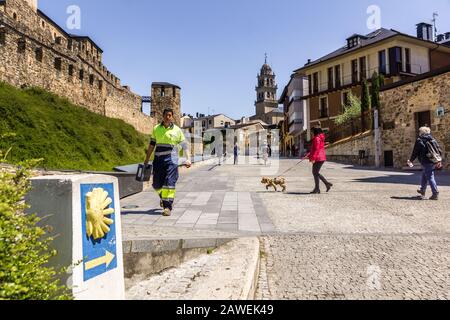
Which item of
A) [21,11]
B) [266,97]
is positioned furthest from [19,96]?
[266,97]

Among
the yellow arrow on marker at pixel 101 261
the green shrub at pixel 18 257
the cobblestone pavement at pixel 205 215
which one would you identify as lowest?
the cobblestone pavement at pixel 205 215

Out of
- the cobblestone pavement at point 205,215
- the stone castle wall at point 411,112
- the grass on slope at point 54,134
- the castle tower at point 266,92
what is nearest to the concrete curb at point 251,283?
the cobblestone pavement at point 205,215

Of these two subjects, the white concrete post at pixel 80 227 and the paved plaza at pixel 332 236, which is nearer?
the white concrete post at pixel 80 227

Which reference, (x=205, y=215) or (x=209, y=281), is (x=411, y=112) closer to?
(x=205, y=215)

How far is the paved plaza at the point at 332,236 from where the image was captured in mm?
2508

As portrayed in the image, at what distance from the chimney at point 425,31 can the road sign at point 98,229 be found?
46.5 m

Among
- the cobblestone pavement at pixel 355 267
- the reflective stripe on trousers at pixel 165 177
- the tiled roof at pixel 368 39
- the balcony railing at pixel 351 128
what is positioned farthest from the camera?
the tiled roof at pixel 368 39

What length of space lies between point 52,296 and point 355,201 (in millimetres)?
6186

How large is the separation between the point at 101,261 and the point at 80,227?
292mm

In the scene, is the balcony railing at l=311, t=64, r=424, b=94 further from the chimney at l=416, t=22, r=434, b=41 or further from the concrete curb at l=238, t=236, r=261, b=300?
the concrete curb at l=238, t=236, r=261, b=300

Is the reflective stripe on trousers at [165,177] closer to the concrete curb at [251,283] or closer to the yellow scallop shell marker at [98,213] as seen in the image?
the concrete curb at [251,283]

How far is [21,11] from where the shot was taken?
72.8 ft

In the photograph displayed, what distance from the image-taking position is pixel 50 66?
1938 centimetres

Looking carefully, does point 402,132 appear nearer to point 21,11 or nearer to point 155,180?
point 155,180
